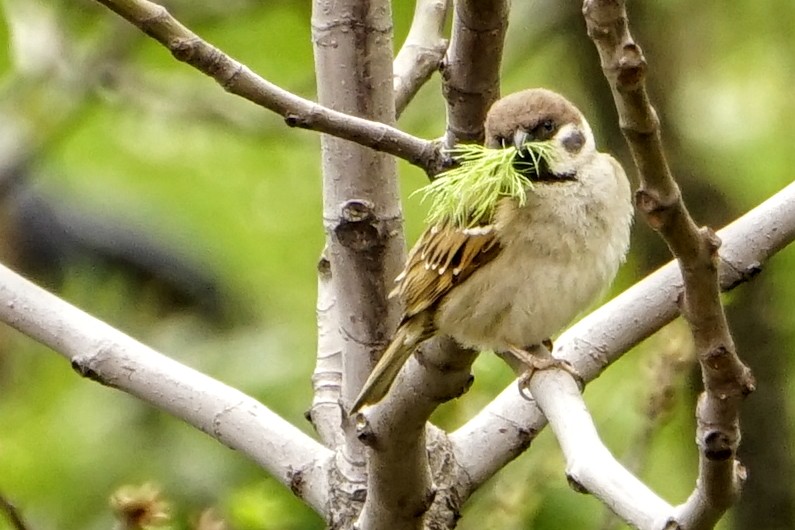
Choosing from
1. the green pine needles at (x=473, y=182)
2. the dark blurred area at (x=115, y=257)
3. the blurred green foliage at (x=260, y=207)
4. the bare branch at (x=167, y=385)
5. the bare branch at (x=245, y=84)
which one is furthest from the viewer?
the dark blurred area at (x=115, y=257)

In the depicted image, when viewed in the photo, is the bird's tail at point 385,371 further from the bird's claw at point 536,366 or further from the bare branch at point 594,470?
the bare branch at point 594,470

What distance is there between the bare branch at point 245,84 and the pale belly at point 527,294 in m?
0.45

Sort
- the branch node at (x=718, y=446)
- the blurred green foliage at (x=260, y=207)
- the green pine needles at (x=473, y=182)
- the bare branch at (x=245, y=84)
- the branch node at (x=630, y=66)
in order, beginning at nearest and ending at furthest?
the branch node at (x=630, y=66)
the branch node at (x=718, y=446)
the bare branch at (x=245, y=84)
the green pine needles at (x=473, y=182)
the blurred green foliage at (x=260, y=207)

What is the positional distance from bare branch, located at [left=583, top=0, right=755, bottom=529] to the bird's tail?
1.91 feet

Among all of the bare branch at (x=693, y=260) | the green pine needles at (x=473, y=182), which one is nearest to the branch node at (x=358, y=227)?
the green pine needles at (x=473, y=182)

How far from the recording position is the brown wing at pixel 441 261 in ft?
5.52

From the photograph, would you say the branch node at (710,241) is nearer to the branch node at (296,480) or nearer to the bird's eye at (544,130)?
the bird's eye at (544,130)

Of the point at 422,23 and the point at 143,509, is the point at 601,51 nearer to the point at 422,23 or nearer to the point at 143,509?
the point at 143,509

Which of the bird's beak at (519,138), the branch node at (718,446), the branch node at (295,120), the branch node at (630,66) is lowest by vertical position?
the branch node at (718,446)

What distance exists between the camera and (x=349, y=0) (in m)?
1.58

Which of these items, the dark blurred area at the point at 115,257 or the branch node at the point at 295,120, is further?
the dark blurred area at the point at 115,257

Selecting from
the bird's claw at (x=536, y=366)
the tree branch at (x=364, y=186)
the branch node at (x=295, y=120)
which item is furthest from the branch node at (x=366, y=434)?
the branch node at (x=295, y=120)

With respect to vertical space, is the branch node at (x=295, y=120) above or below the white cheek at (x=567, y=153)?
below

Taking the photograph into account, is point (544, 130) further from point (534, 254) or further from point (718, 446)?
point (718, 446)
